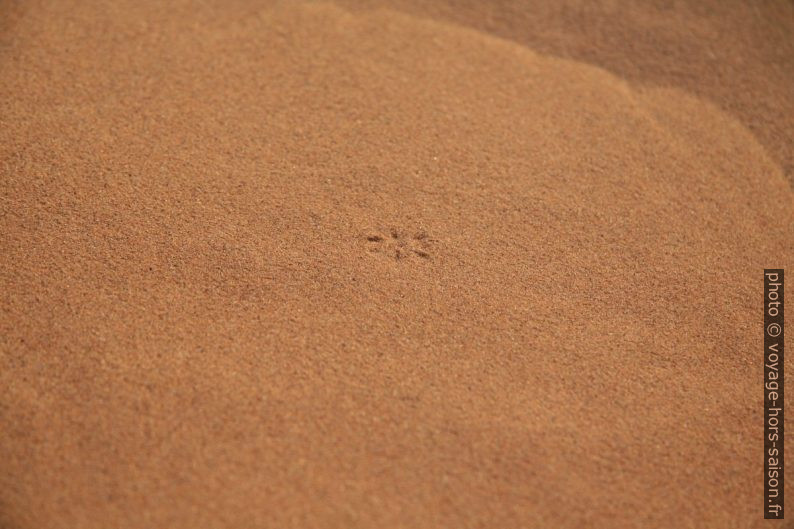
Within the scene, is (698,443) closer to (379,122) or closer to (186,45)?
(379,122)

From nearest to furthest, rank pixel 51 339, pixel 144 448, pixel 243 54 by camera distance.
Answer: pixel 144 448, pixel 51 339, pixel 243 54

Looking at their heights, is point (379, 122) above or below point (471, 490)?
above

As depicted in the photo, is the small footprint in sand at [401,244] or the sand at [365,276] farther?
the small footprint in sand at [401,244]

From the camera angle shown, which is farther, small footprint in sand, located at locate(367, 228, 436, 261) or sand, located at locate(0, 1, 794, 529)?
small footprint in sand, located at locate(367, 228, 436, 261)

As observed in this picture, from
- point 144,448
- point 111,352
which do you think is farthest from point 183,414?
point 111,352

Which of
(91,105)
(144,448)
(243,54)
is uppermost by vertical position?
(243,54)
